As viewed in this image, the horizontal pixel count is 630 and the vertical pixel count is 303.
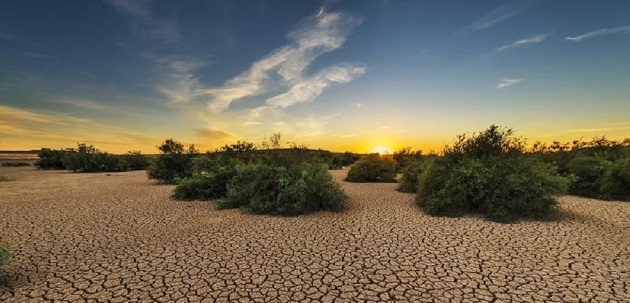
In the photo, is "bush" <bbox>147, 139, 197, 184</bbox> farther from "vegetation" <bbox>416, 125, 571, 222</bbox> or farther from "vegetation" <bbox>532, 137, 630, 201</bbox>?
"vegetation" <bbox>532, 137, 630, 201</bbox>

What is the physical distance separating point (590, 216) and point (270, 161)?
35.9 feet

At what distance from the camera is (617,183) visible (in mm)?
12086

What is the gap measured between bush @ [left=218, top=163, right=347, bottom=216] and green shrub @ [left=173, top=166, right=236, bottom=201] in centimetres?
153

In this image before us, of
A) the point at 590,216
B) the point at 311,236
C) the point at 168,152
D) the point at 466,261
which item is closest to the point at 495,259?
the point at 466,261

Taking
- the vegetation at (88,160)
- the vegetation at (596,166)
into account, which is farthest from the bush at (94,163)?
the vegetation at (596,166)

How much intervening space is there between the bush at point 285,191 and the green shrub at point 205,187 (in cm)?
153

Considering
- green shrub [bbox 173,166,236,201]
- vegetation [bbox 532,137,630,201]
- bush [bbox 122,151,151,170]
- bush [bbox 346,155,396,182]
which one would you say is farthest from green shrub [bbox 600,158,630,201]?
bush [bbox 122,151,151,170]

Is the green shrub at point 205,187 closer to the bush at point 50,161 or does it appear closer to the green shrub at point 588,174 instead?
the green shrub at point 588,174

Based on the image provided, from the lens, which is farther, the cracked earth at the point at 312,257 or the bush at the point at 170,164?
the bush at the point at 170,164

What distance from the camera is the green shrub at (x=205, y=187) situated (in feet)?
40.9

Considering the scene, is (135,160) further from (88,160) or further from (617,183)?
(617,183)

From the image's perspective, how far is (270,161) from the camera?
1238 cm

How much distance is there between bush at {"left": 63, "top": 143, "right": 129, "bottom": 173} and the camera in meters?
28.7

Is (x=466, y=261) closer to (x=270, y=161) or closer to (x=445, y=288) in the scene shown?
(x=445, y=288)
